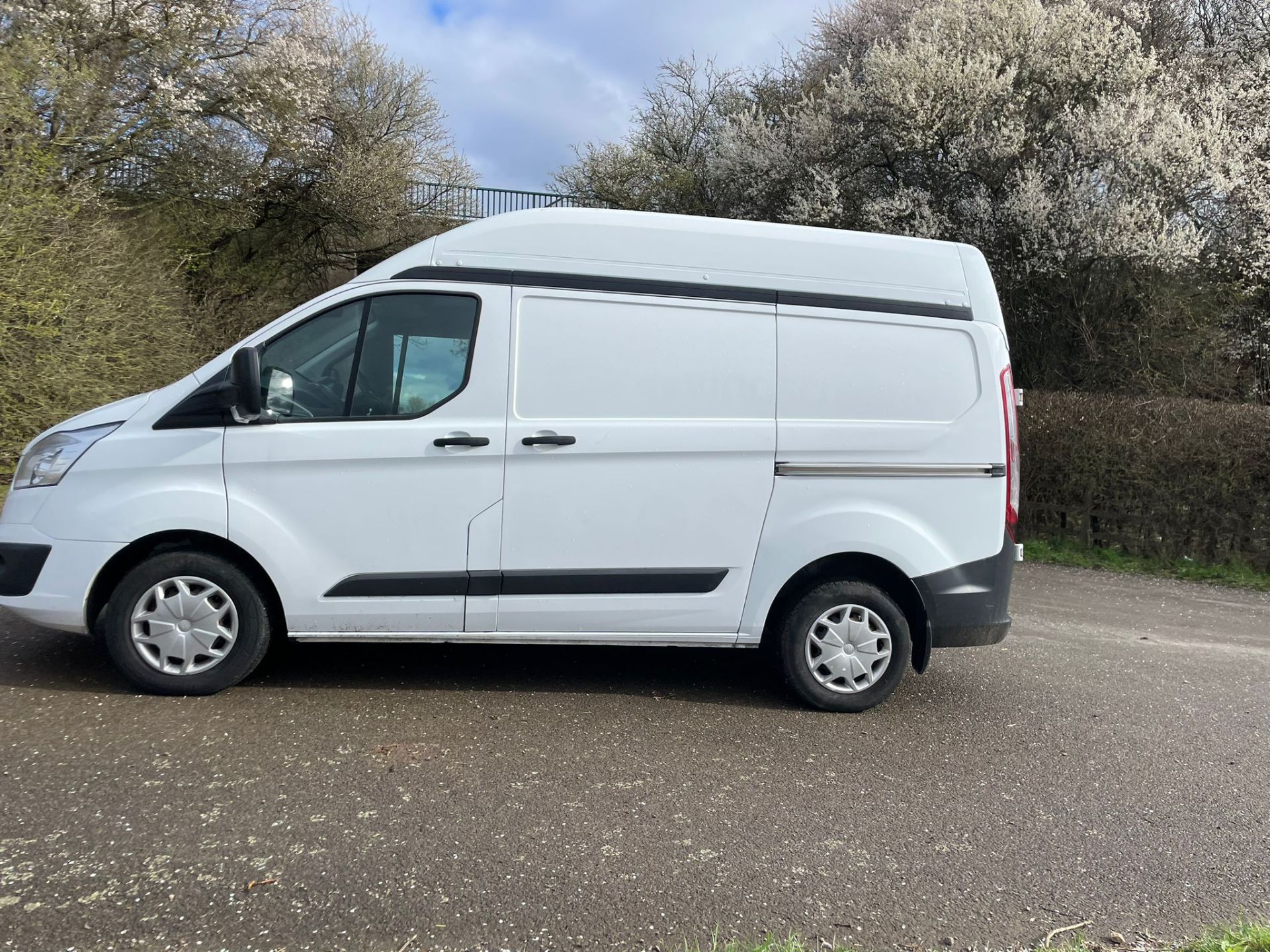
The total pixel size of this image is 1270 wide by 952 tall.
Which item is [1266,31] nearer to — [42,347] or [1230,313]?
[1230,313]

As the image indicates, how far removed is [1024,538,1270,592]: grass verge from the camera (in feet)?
33.1

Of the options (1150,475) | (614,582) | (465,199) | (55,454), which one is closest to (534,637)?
(614,582)

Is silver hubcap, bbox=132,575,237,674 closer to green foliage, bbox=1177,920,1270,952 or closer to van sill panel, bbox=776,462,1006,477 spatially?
van sill panel, bbox=776,462,1006,477

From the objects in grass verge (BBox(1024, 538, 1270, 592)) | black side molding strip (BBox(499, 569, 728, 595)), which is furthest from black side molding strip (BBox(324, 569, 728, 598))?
grass verge (BBox(1024, 538, 1270, 592))

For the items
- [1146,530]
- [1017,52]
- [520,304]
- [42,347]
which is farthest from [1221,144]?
[42,347]

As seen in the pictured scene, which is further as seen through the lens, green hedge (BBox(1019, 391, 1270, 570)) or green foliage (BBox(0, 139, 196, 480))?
green hedge (BBox(1019, 391, 1270, 570))

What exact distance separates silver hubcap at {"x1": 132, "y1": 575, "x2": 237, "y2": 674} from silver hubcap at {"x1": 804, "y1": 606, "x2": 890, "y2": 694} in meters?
2.84

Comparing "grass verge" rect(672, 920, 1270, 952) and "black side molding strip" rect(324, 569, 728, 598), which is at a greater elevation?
"black side molding strip" rect(324, 569, 728, 598)

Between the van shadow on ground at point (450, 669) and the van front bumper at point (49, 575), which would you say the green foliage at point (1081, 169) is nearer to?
the van shadow on ground at point (450, 669)

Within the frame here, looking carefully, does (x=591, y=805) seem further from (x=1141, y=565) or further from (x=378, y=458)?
(x=1141, y=565)

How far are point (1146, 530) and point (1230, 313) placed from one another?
5706mm

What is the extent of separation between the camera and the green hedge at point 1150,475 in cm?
1020

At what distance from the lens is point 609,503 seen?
14.6 ft

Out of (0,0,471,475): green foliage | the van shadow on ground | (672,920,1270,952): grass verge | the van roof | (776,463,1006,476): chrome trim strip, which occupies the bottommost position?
(672,920,1270,952): grass verge
